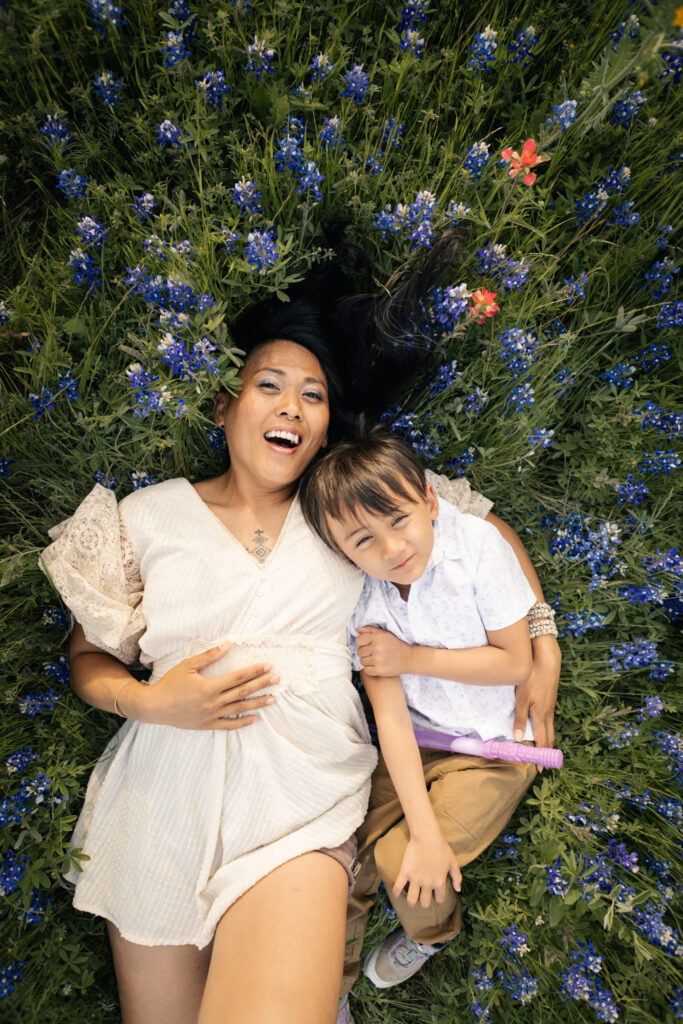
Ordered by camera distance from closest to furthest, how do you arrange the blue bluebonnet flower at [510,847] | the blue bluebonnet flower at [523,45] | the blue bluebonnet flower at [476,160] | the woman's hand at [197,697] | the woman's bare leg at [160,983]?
1. the woman's hand at [197,697]
2. the woman's bare leg at [160,983]
3. the blue bluebonnet flower at [476,160]
4. the blue bluebonnet flower at [523,45]
5. the blue bluebonnet flower at [510,847]

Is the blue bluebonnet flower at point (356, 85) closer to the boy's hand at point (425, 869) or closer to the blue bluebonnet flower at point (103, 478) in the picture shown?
the blue bluebonnet flower at point (103, 478)

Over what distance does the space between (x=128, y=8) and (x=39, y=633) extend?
2.58 m

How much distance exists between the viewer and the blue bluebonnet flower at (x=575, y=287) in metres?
2.70

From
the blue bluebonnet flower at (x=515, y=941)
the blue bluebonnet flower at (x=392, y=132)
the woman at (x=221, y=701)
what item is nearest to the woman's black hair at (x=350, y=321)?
the woman at (x=221, y=701)

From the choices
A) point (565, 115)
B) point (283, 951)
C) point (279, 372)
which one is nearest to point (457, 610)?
point (279, 372)

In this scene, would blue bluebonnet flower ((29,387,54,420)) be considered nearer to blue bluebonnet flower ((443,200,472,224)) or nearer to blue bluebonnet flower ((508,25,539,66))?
blue bluebonnet flower ((443,200,472,224))

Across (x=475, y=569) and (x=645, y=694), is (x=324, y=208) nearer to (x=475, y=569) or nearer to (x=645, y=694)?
(x=475, y=569)

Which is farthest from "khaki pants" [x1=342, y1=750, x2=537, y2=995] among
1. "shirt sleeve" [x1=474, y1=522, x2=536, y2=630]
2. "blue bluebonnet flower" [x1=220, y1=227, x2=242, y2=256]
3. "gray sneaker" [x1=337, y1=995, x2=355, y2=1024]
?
"blue bluebonnet flower" [x1=220, y1=227, x2=242, y2=256]

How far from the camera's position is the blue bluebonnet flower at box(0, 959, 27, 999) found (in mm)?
2443

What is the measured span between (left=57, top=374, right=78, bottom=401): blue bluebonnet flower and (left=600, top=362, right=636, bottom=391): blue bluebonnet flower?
2274mm

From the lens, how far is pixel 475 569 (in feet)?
8.16

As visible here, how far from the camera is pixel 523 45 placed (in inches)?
110

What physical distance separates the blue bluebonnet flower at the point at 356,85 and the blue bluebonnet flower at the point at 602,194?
104 cm

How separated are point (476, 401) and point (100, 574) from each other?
1.69 m
